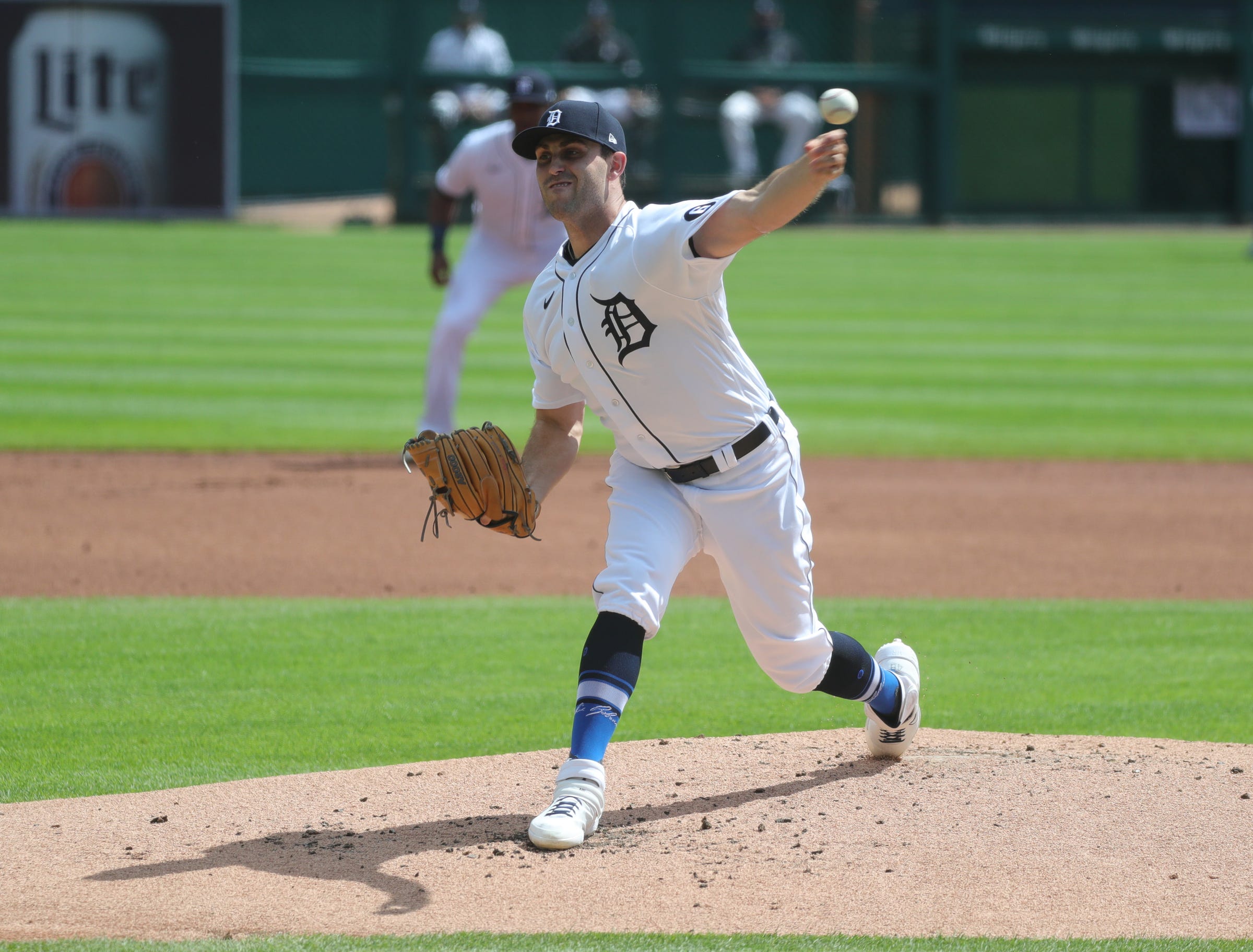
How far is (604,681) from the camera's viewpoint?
362cm

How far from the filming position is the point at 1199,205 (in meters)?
23.7

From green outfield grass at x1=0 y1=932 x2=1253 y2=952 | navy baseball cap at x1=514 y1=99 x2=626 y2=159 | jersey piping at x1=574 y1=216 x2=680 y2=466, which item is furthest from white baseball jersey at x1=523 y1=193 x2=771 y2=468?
green outfield grass at x1=0 y1=932 x2=1253 y2=952

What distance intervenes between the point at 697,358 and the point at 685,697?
171 cm

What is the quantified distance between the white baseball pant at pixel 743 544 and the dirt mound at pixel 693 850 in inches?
16.7

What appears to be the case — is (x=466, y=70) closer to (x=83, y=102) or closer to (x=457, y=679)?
(x=83, y=102)

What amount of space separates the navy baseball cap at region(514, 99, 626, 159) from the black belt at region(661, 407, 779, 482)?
0.71 meters

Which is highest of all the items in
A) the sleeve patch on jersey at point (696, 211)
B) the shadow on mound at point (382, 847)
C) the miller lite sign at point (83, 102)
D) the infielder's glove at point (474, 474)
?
the miller lite sign at point (83, 102)

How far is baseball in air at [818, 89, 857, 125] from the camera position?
A: 10.4ft

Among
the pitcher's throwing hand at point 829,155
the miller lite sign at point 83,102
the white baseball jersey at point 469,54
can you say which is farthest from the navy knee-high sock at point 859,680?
the miller lite sign at point 83,102

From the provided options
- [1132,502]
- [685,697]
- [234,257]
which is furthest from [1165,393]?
[234,257]

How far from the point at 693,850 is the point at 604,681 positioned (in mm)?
413

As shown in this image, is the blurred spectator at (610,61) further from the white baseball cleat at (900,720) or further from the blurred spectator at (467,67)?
the white baseball cleat at (900,720)

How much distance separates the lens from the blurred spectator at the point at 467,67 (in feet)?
66.8

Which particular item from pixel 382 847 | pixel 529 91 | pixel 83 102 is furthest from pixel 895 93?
pixel 382 847
